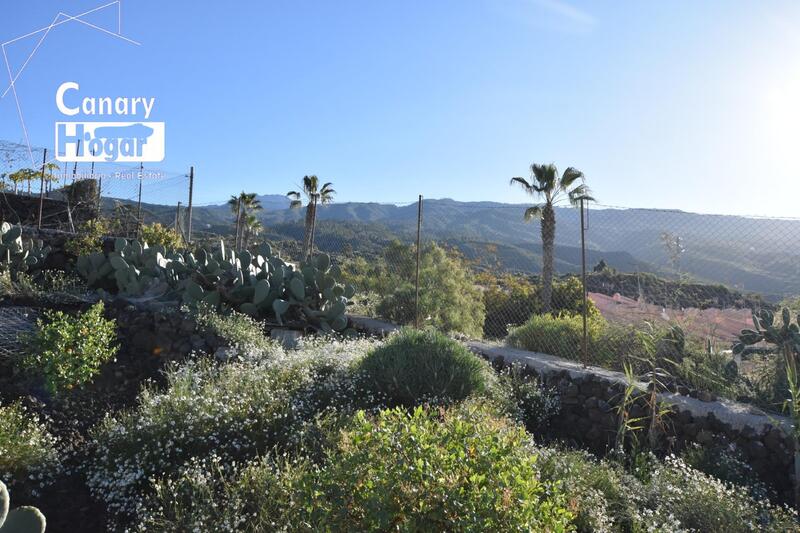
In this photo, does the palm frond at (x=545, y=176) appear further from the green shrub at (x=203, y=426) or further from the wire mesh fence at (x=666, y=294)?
the green shrub at (x=203, y=426)

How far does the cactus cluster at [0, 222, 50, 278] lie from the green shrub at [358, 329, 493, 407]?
6.27 metres

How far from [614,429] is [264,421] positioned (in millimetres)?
3328

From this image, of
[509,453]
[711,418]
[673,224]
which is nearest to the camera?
[509,453]

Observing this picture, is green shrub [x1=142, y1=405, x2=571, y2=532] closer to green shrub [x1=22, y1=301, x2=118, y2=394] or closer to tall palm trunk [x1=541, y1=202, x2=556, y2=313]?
green shrub [x1=22, y1=301, x2=118, y2=394]

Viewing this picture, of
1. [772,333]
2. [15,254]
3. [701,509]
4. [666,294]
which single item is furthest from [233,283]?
[772,333]

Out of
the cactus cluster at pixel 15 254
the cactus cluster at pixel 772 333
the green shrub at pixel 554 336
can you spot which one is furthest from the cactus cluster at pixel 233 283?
the cactus cluster at pixel 772 333

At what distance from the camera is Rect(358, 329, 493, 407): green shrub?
5359mm

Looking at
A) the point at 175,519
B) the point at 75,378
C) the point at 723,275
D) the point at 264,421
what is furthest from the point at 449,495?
the point at 723,275

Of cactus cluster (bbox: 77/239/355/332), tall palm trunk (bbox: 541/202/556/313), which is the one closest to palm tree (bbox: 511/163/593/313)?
tall palm trunk (bbox: 541/202/556/313)

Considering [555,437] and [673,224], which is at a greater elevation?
[673,224]

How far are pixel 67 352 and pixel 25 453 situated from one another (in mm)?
1577

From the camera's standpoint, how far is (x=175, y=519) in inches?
137

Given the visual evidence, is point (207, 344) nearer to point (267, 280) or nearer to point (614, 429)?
point (267, 280)

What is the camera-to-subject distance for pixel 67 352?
18.5 feet
